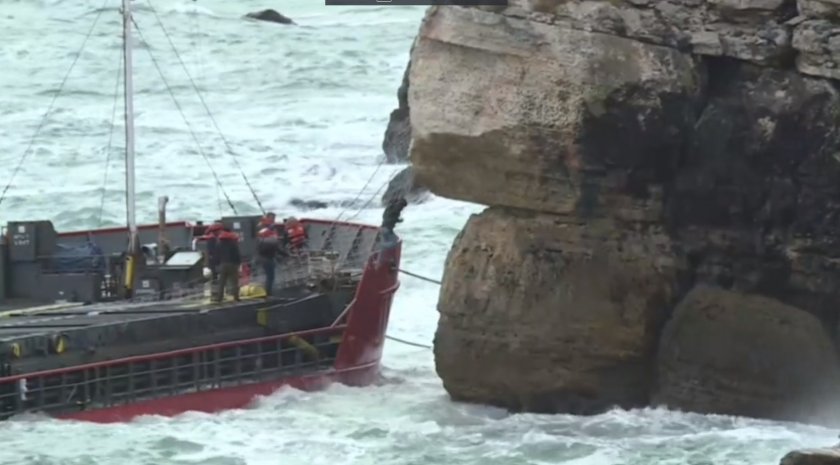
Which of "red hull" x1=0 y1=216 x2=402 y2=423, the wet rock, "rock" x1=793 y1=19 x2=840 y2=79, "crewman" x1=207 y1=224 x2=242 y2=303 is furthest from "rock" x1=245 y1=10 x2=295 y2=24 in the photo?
"rock" x1=793 y1=19 x2=840 y2=79

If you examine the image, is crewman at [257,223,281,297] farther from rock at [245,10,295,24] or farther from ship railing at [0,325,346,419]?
rock at [245,10,295,24]

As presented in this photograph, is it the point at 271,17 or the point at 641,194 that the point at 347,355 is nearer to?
the point at 641,194

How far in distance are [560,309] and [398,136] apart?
22.7m

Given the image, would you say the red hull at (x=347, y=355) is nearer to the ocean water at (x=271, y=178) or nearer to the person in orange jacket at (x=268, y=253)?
the ocean water at (x=271, y=178)

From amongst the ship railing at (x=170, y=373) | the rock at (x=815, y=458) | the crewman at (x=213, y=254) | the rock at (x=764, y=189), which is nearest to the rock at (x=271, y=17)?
the crewman at (x=213, y=254)

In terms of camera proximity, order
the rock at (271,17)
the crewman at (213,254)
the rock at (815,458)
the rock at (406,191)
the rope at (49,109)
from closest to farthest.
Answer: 1. the rock at (815,458)
2. the crewman at (213,254)
3. the rock at (406,191)
4. the rope at (49,109)
5. the rock at (271,17)

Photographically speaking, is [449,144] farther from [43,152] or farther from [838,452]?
[43,152]

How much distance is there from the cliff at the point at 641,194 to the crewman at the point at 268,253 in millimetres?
4109

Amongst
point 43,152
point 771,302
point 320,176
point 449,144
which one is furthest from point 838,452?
point 43,152

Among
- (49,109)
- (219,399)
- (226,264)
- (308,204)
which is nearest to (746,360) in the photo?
(219,399)

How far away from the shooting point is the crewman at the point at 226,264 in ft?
96.7

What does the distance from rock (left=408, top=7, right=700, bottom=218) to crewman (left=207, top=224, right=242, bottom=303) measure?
432 centimetres

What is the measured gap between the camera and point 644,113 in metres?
25.5

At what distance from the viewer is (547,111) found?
1004 inches
